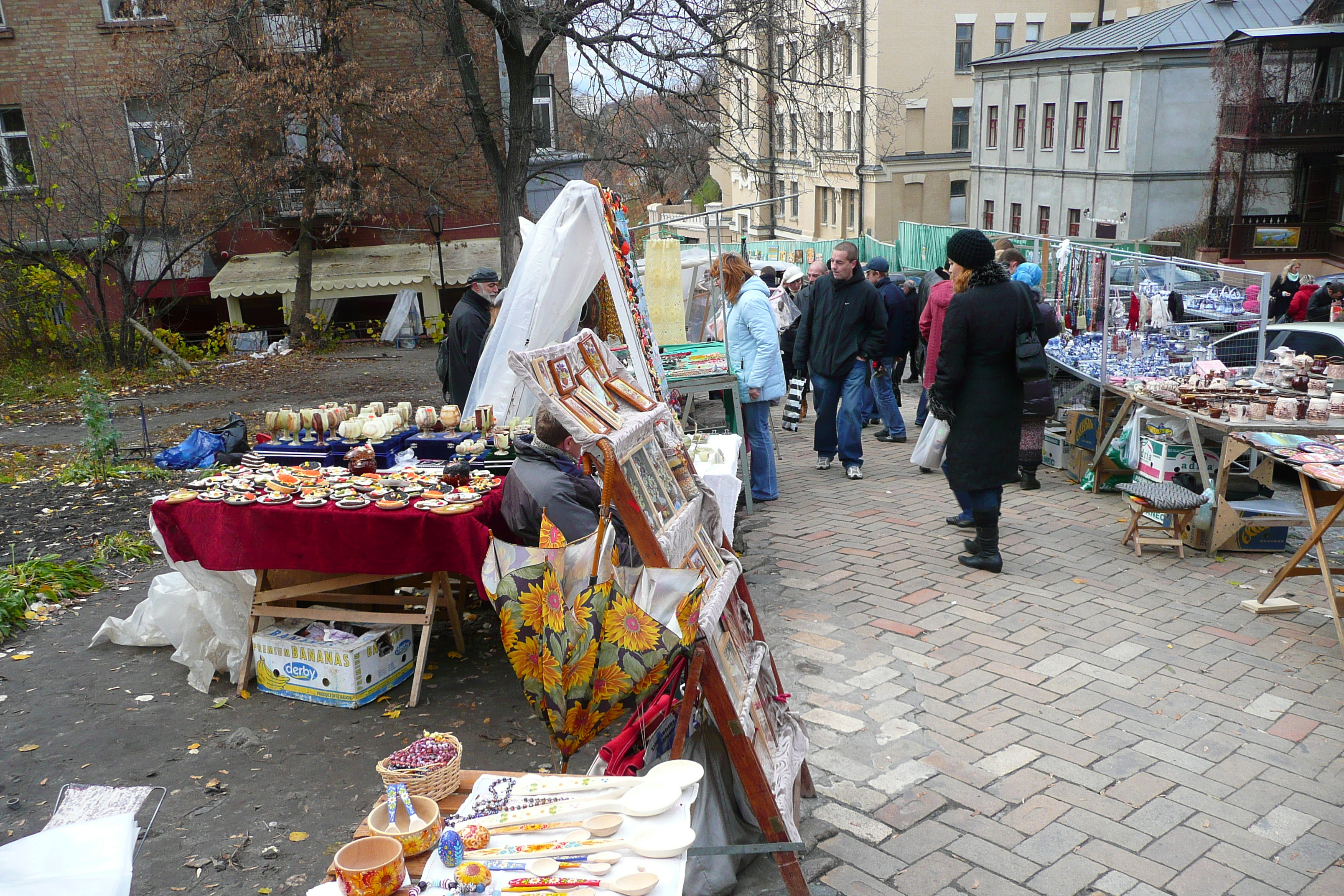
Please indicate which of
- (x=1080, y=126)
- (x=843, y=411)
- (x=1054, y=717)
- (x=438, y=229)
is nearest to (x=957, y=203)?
(x=1080, y=126)

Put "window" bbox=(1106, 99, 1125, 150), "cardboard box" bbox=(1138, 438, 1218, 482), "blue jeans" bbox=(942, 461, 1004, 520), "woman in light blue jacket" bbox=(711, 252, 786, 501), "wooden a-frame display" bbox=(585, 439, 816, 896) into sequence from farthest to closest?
"window" bbox=(1106, 99, 1125, 150) < "woman in light blue jacket" bbox=(711, 252, 786, 501) < "cardboard box" bbox=(1138, 438, 1218, 482) < "blue jeans" bbox=(942, 461, 1004, 520) < "wooden a-frame display" bbox=(585, 439, 816, 896)

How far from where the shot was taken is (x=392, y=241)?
21.3m

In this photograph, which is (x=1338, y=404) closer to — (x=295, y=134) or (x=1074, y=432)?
(x=1074, y=432)

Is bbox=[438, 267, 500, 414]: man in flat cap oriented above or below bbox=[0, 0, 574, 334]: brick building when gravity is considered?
below

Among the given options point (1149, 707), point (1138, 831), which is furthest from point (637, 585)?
point (1149, 707)

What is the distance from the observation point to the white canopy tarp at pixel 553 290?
610 cm

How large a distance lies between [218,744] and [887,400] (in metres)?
6.84

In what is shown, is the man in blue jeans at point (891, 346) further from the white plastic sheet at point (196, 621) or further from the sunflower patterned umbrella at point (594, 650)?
the sunflower patterned umbrella at point (594, 650)

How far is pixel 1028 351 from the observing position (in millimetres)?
5340

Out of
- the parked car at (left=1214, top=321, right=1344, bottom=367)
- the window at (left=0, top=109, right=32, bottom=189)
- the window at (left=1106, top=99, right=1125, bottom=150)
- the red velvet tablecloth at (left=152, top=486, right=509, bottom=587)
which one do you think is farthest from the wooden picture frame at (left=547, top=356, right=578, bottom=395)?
the window at (left=1106, top=99, right=1125, bottom=150)

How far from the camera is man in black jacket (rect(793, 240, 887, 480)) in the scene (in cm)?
779

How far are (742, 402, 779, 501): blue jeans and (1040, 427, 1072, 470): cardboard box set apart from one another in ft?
7.45

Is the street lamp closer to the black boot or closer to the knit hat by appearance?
the knit hat

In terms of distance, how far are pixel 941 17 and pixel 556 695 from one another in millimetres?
37689
